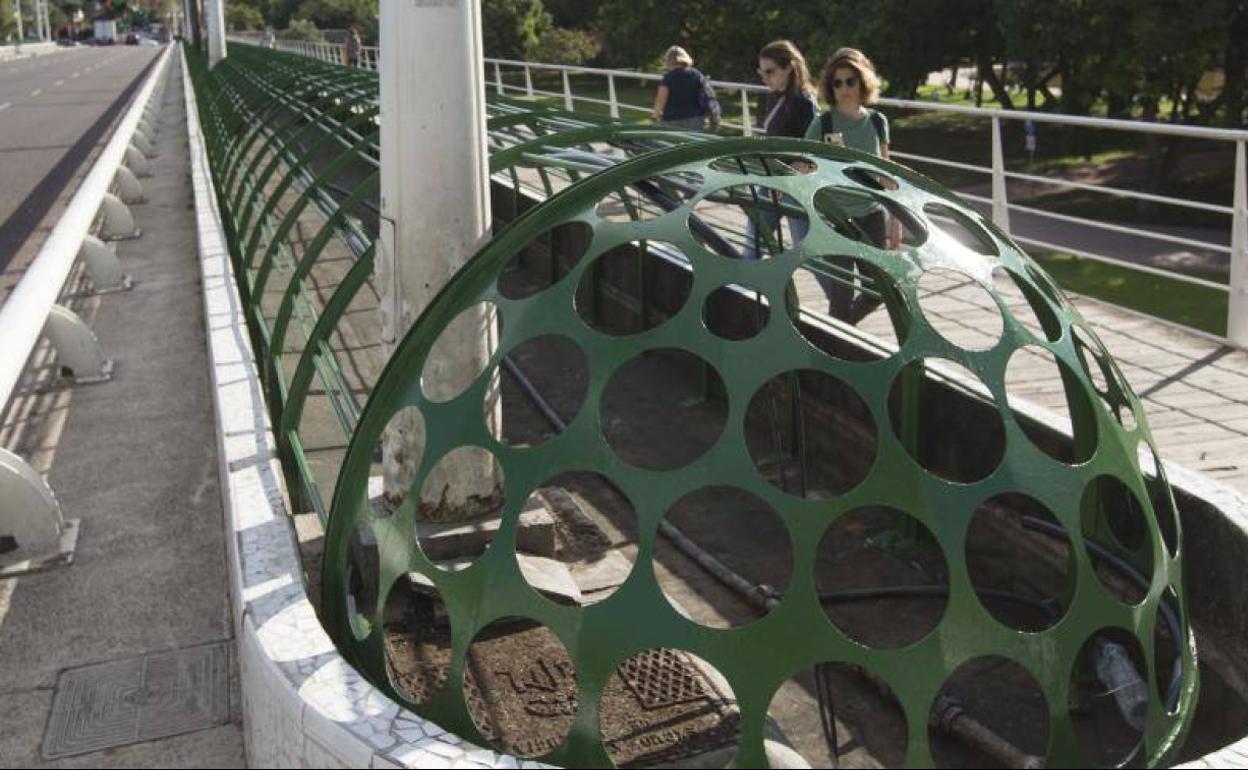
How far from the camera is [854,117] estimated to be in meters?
7.19

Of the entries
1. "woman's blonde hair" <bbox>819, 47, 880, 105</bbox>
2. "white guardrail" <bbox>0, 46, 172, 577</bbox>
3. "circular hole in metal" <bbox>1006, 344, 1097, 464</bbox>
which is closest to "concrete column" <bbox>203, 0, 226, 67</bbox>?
"white guardrail" <bbox>0, 46, 172, 577</bbox>

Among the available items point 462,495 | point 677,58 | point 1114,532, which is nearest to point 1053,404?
point 1114,532

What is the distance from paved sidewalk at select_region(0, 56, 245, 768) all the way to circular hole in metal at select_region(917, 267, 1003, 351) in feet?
12.7

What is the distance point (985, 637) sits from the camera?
128 inches

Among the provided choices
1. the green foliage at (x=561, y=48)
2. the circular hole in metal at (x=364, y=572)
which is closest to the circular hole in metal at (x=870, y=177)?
the circular hole in metal at (x=364, y=572)

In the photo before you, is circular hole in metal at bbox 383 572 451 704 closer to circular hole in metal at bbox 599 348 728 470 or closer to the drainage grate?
the drainage grate

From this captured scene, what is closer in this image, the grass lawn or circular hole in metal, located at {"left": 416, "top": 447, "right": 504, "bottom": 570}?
circular hole in metal, located at {"left": 416, "top": 447, "right": 504, "bottom": 570}

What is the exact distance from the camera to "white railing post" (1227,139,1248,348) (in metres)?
7.62

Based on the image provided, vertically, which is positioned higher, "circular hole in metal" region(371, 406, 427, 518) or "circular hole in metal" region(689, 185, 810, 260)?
"circular hole in metal" region(689, 185, 810, 260)

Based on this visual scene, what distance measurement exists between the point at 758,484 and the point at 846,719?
161cm

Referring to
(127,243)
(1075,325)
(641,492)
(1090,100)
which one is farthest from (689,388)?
(1090,100)

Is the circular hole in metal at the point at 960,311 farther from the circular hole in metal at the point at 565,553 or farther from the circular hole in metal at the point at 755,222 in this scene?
the circular hole in metal at the point at 565,553

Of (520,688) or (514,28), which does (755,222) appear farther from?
(514,28)

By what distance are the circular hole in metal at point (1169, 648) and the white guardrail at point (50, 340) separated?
12.4ft
